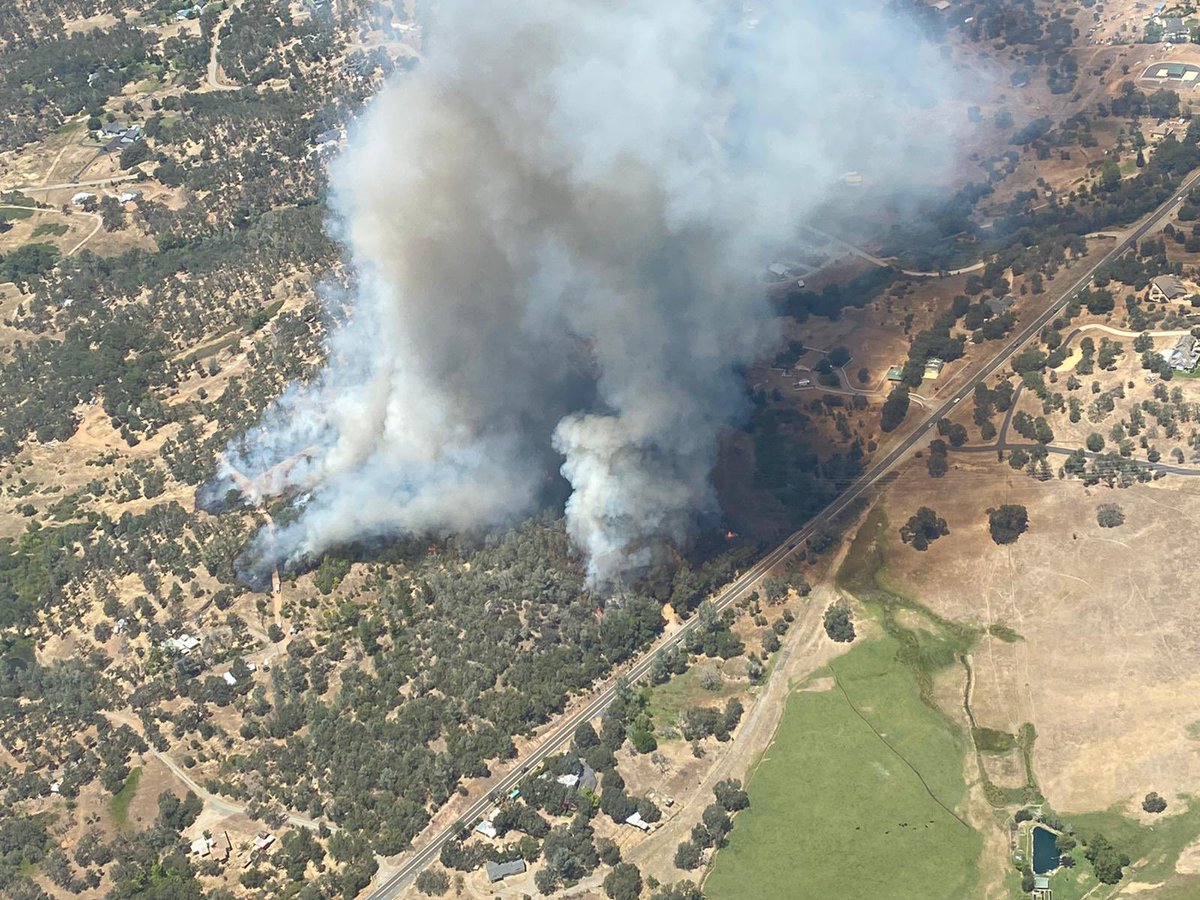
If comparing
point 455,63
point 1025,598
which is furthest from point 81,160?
point 1025,598

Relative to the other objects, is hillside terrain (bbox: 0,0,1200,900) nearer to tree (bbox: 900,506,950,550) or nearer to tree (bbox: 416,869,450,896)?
tree (bbox: 900,506,950,550)

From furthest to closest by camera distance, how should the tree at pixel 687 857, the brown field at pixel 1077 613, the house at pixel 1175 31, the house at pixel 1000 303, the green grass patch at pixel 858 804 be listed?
the house at pixel 1175 31
the house at pixel 1000 303
the brown field at pixel 1077 613
the tree at pixel 687 857
the green grass patch at pixel 858 804

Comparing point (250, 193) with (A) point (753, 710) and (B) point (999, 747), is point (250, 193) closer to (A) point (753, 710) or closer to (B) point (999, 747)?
(A) point (753, 710)

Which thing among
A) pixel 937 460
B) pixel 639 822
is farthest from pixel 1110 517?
pixel 639 822

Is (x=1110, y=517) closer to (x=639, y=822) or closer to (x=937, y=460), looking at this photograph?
(x=937, y=460)

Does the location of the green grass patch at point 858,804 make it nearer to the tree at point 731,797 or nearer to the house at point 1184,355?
the tree at point 731,797

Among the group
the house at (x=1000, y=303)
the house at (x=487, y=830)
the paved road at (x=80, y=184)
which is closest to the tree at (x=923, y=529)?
the house at (x=1000, y=303)
